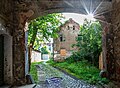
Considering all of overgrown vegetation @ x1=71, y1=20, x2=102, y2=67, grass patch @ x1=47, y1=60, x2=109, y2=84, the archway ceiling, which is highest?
the archway ceiling

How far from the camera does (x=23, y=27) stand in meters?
8.26

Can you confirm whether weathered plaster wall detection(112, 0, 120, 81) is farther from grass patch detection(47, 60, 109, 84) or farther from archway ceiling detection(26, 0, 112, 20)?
grass patch detection(47, 60, 109, 84)

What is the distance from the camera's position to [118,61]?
823 centimetres

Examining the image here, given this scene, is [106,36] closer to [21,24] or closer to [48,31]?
[21,24]

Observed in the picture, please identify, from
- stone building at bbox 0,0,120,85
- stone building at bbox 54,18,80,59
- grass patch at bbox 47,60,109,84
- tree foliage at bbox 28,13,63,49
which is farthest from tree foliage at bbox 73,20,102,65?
stone building at bbox 54,18,80,59

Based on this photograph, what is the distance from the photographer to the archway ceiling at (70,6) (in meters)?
8.67

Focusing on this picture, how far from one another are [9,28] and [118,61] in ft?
14.2

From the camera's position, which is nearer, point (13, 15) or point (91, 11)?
point (13, 15)

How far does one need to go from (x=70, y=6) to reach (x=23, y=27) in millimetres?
2152

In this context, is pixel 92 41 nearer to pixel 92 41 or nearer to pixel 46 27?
pixel 92 41

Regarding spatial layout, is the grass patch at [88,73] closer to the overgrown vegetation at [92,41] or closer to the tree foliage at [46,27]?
the overgrown vegetation at [92,41]

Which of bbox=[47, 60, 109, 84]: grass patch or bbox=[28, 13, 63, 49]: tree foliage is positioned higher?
bbox=[28, 13, 63, 49]: tree foliage

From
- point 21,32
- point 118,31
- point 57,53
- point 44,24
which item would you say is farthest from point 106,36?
point 57,53

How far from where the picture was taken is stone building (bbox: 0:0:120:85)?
26.2 ft
